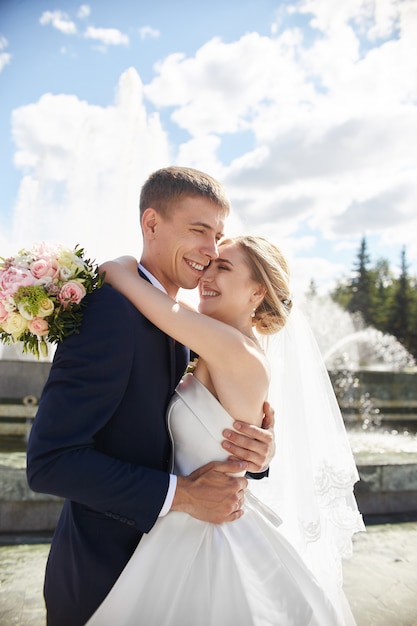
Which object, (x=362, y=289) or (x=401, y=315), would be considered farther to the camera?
(x=362, y=289)

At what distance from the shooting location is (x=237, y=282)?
300 centimetres

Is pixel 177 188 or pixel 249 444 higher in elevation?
pixel 177 188

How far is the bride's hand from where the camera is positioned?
102 inches

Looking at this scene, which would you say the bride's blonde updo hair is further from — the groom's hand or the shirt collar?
the groom's hand

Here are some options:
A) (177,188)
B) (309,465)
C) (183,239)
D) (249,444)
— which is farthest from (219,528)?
(177,188)

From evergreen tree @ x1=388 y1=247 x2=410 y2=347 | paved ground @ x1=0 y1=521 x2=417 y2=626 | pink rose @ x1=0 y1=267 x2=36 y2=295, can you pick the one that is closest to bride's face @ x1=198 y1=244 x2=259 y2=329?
→ pink rose @ x1=0 y1=267 x2=36 y2=295

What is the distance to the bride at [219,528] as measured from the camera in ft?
7.58

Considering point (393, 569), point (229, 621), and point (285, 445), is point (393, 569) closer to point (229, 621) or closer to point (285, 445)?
point (285, 445)

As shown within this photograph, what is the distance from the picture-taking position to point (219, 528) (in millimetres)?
2494

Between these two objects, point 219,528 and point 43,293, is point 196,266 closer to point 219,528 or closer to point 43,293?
point 43,293

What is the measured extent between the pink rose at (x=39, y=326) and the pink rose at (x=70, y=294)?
0.13 metres

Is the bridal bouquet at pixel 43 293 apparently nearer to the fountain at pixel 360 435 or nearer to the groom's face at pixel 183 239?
the groom's face at pixel 183 239

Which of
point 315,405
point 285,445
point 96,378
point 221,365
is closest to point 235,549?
point 221,365

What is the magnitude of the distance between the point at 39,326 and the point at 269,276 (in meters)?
1.31
